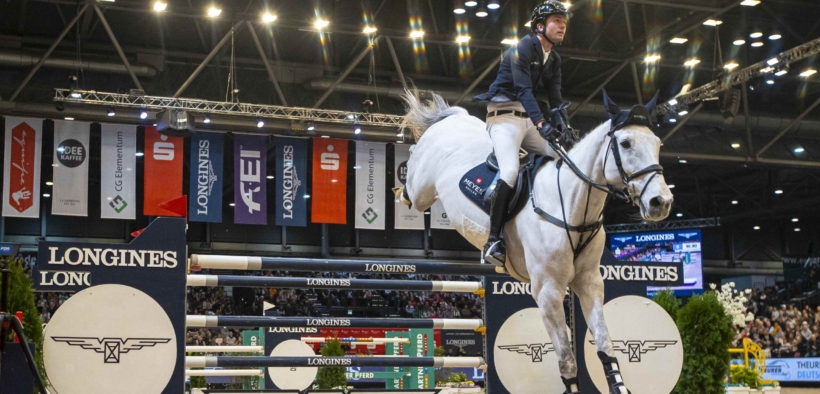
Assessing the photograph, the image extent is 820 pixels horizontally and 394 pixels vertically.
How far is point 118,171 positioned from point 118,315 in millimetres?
11329

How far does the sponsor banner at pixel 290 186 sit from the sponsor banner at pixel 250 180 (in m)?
0.29

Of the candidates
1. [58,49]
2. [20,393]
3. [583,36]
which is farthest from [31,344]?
[583,36]

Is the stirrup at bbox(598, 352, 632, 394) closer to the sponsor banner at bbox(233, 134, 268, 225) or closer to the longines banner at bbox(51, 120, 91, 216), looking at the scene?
the sponsor banner at bbox(233, 134, 268, 225)

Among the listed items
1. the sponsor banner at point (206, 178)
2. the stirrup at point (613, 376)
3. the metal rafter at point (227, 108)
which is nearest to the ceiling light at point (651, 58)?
the metal rafter at point (227, 108)

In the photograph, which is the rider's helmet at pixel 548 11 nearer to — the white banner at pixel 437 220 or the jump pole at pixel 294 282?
the jump pole at pixel 294 282

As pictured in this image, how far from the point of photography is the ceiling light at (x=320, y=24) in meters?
13.3

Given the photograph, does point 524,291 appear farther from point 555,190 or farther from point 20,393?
point 20,393

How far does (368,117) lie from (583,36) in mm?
4404

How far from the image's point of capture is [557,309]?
3.75 m

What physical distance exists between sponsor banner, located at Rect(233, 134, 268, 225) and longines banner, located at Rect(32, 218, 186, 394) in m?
11.2

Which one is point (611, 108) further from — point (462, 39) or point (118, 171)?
point (118, 171)

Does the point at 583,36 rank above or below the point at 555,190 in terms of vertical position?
above

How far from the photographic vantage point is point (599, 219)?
3.85 meters

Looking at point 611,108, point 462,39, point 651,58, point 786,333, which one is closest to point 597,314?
point 611,108
